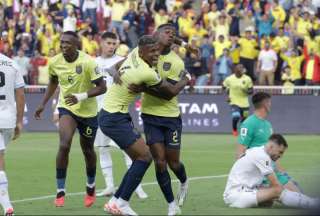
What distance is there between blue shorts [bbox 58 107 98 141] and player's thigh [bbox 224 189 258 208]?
2.08m

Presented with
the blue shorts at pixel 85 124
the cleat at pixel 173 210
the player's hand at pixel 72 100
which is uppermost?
the player's hand at pixel 72 100

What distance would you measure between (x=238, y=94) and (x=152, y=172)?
34.8 ft

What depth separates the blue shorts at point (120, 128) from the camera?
11383mm

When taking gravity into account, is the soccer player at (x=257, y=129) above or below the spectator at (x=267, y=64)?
above

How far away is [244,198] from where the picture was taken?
12.3 meters

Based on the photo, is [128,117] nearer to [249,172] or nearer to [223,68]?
[249,172]

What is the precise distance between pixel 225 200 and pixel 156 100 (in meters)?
1.63

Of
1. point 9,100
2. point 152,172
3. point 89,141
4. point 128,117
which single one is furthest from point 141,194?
point 152,172

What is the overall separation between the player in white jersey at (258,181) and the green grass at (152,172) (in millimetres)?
154

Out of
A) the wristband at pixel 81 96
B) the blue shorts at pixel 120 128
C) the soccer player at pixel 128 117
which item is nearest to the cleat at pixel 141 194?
the wristband at pixel 81 96

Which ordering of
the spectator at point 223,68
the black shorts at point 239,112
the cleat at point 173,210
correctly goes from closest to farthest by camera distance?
the cleat at point 173,210, the black shorts at point 239,112, the spectator at point 223,68

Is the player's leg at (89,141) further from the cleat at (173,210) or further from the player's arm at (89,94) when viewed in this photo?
the cleat at (173,210)

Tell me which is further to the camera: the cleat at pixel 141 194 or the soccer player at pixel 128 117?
the cleat at pixel 141 194

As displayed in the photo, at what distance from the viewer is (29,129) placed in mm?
30203
